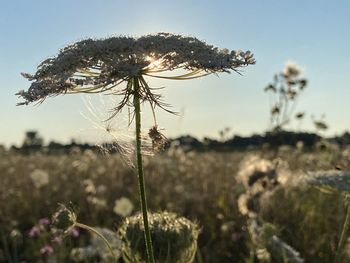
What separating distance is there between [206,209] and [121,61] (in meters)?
7.88

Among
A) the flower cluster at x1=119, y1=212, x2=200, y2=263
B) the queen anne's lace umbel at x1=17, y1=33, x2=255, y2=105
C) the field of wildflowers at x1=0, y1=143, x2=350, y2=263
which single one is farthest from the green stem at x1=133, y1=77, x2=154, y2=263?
the field of wildflowers at x1=0, y1=143, x2=350, y2=263

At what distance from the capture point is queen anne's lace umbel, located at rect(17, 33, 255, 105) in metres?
2.93

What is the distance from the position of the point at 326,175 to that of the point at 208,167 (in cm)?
1102

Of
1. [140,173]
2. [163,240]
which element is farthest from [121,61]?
[163,240]

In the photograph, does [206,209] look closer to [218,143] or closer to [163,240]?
[218,143]

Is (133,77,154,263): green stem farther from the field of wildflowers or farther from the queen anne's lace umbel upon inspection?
the field of wildflowers

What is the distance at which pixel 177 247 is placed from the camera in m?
3.82

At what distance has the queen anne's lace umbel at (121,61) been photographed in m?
2.93

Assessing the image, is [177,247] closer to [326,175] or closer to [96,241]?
[326,175]

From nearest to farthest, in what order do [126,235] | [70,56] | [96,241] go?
[70,56] < [126,235] < [96,241]

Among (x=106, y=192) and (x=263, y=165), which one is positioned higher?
(x=263, y=165)

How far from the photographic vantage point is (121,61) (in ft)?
9.64

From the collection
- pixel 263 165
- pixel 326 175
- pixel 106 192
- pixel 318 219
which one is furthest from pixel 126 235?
pixel 106 192

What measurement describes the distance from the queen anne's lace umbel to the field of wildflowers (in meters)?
1.77
